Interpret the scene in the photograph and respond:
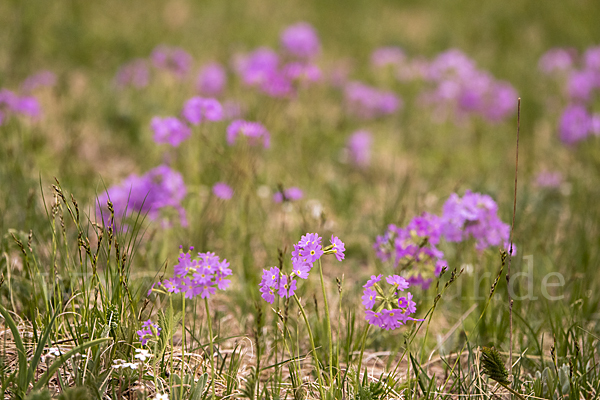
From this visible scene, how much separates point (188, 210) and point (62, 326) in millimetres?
1452

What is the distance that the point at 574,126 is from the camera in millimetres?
4496

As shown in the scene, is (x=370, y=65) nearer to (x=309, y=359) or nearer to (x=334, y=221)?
(x=334, y=221)

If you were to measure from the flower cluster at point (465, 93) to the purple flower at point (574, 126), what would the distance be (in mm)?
933

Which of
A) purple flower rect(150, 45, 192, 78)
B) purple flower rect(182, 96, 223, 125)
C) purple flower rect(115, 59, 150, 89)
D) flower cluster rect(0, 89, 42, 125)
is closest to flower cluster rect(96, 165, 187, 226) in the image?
purple flower rect(182, 96, 223, 125)

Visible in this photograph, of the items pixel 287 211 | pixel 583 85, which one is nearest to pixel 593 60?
pixel 583 85

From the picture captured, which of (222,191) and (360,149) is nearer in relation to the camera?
(222,191)

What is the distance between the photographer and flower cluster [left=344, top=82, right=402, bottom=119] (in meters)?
5.46

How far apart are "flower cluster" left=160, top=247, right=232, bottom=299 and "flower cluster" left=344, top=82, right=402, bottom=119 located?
418 cm

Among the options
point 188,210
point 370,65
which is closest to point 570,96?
point 370,65

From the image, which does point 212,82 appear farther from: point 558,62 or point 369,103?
point 558,62

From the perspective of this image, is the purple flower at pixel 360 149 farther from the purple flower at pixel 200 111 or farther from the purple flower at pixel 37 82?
the purple flower at pixel 37 82

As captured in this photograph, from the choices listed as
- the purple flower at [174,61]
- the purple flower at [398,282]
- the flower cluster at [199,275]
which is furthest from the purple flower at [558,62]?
the flower cluster at [199,275]

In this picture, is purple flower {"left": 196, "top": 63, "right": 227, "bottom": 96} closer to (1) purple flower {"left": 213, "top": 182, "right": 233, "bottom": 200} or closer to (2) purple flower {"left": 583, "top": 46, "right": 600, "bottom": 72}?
(1) purple flower {"left": 213, "top": 182, "right": 233, "bottom": 200}

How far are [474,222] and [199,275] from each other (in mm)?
1308
